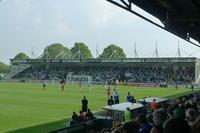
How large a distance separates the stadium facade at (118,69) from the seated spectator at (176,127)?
7763 centimetres

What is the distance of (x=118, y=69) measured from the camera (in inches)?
3735

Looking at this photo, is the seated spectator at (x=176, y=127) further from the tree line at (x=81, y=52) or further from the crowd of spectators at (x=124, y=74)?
the tree line at (x=81, y=52)

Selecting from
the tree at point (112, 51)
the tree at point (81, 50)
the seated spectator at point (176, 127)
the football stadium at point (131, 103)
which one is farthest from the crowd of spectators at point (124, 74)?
the seated spectator at point (176, 127)

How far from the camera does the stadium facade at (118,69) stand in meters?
84.1

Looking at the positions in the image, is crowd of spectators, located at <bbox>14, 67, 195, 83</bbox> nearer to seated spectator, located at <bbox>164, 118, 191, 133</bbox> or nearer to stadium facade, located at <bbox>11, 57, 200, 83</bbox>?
stadium facade, located at <bbox>11, 57, 200, 83</bbox>

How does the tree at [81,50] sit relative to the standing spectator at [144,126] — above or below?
above

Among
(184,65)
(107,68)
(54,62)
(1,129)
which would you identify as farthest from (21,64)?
(1,129)

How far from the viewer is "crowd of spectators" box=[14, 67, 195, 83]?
85.2m

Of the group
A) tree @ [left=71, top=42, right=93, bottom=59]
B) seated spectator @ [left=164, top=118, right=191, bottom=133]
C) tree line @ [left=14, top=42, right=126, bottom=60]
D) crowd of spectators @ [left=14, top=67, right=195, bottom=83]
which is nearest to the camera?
seated spectator @ [left=164, top=118, right=191, bottom=133]

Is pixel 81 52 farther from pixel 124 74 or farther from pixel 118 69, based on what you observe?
pixel 124 74

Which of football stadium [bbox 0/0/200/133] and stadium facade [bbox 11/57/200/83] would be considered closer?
football stadium [bbox 0/0/200/133]

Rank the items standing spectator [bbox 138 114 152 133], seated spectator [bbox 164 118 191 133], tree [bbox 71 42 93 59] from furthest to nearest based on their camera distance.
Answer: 1. tree [bbox 71 42 93 59]
2. standing spectator [bbox 138 114 152 133]
3. seated spectator [bbox 164 118 191 133]

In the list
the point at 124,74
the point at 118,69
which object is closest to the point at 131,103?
the point at 124,74

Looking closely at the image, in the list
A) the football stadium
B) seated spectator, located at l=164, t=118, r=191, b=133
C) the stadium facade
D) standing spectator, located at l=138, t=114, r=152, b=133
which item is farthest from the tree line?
seated spectator, located at l=164, t=118, r=191, b=133
